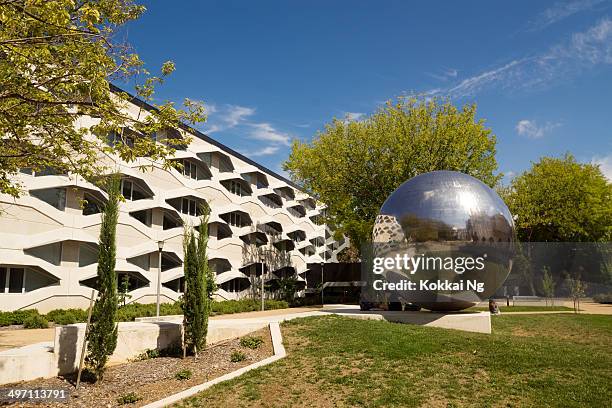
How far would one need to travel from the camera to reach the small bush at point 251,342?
578 inches

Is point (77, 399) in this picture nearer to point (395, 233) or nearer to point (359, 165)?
point (395, 233)

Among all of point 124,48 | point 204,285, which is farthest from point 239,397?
point 124,48

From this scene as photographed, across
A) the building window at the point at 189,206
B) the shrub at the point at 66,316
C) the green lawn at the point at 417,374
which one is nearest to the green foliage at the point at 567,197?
the building window at the point at 189,206

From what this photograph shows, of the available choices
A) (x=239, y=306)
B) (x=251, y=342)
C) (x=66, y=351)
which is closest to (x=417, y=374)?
(x=251, y=342)

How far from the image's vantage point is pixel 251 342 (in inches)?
584

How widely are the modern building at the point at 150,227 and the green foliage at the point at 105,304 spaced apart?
136 centimetres

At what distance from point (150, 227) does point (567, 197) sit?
136 ft

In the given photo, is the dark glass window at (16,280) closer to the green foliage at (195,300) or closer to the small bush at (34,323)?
the small bush at (34,323)

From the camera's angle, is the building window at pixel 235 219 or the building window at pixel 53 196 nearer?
the building window at pixel 53 196

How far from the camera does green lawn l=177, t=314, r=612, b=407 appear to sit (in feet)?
32.5

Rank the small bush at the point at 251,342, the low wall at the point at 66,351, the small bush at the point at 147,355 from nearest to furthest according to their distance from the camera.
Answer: the low wall at the point at 66,351 < the small bush at the point at 147,355 < the small bush at the point at 251,342

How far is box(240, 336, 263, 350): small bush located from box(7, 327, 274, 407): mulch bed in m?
0.13

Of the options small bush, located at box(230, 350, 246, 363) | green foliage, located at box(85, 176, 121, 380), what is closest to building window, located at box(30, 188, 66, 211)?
green foliage, located at box(85, 176, 121, 380)

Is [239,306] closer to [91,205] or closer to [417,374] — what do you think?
[91,205]
